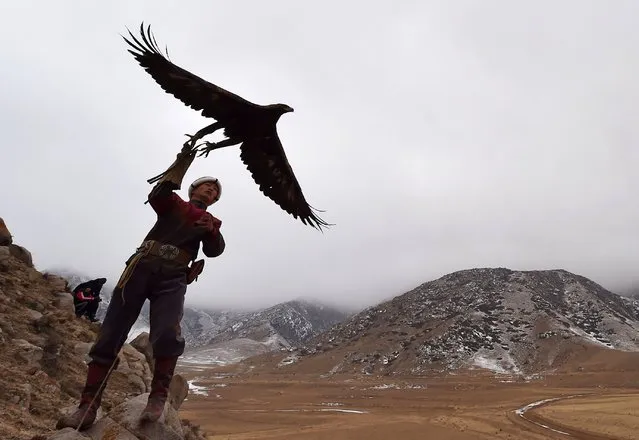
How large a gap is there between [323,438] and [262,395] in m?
27.7

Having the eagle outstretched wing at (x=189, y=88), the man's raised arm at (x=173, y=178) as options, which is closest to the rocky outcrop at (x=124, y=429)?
the man's raised arm at (x=173, y=178)

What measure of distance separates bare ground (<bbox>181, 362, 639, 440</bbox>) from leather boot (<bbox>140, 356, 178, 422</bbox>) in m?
18.4

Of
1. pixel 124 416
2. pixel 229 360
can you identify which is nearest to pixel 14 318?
pixel 124 416

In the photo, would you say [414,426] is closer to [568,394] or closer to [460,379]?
[568,394]

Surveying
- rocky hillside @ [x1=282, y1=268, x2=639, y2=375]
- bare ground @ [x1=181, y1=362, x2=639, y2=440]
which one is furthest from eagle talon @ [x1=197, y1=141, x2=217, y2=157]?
rocky hillside @ [x1=282, y1=268, x2=639, y2=375]

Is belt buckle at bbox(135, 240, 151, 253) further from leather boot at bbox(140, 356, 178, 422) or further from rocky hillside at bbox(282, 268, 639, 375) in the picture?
rocky hillside at bbox(282, 268, 639, 375)

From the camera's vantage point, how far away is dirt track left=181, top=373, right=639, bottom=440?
72.8ft

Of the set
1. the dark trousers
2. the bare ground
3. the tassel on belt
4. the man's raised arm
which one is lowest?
the bare ground

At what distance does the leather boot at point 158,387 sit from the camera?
14.1ft

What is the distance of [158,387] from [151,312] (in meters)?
0.84

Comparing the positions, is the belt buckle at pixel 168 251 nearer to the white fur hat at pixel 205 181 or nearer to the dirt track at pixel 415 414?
the white fur hat at pixel 205 181

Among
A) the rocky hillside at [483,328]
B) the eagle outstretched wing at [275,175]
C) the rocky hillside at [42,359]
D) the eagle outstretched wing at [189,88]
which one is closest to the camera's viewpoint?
the eagle outstretched wing at [189,88]

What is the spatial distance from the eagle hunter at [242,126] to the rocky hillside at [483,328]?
67211 mm

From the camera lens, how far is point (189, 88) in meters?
3.96
